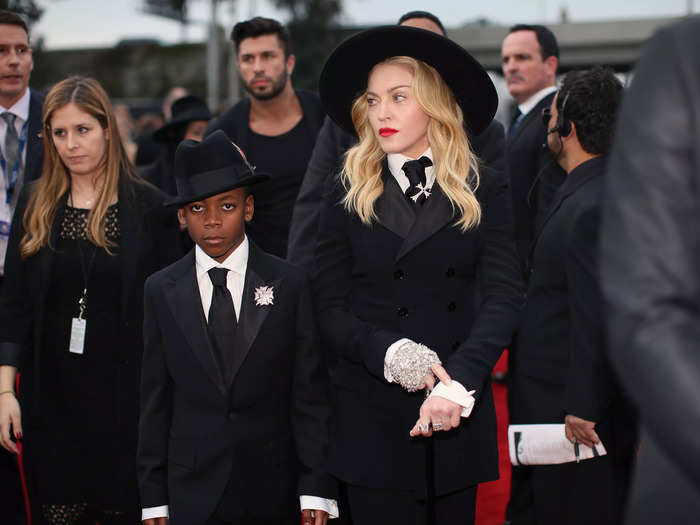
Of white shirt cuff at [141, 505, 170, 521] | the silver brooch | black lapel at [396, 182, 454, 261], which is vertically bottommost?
white shirt cuff at [141, 505, 170, 521]

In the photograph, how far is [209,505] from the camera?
280 centimetres

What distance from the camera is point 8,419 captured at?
3.56 m

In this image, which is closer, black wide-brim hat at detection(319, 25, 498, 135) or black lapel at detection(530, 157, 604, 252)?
black wide-brim hat at detection(319, 25, 498, 135)

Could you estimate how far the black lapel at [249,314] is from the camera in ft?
9.50

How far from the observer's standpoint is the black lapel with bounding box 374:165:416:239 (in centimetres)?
284

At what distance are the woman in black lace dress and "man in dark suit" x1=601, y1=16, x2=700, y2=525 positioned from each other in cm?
277

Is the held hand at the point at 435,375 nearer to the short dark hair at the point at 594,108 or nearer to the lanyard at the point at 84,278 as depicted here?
the short dark hair at the point at 594,108

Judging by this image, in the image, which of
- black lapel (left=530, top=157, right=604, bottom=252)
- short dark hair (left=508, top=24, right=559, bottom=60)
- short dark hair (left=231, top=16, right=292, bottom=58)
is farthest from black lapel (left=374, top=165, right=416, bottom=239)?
short dark hair (left=508, top=24, right=559, bottom=60)

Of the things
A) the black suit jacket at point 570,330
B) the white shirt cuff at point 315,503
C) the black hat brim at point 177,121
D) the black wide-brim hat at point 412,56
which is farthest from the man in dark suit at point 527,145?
the black hat brim at point 177,121

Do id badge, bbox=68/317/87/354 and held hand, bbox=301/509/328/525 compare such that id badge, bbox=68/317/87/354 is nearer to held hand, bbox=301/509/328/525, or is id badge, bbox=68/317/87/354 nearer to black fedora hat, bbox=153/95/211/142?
held hand, bbox=301/509/328/525

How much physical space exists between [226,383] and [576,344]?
1249mm

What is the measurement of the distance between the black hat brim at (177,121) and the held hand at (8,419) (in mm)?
2947

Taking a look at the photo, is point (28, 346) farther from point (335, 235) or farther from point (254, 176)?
point (335, 235)

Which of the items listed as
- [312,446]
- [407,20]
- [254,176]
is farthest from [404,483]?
[407,20]
